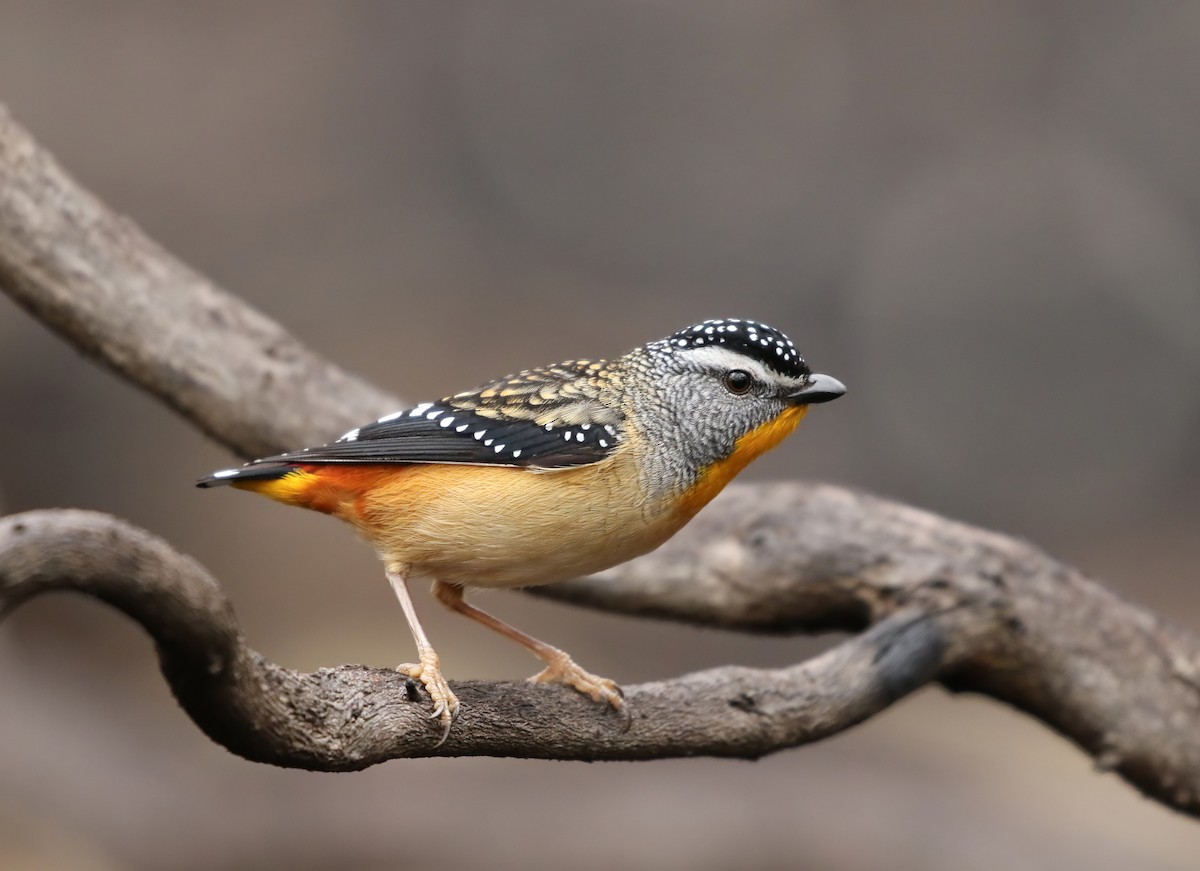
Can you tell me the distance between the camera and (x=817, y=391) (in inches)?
191

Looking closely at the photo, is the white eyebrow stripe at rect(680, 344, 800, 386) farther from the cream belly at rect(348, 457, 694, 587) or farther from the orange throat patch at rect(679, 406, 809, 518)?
the cream belly at rect(348, 457, 694, 587)

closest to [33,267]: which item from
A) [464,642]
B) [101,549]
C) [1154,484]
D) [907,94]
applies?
[101,549]

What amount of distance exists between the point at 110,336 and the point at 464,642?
695 centimetres

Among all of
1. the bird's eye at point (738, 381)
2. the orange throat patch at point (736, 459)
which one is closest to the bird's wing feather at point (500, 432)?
the orange throat patch at point (736, 459)

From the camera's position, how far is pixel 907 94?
555 inches

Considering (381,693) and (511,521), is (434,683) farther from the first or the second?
(511,521)

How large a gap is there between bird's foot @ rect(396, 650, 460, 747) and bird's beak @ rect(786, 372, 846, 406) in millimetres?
1850

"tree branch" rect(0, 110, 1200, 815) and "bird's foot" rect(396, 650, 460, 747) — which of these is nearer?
"bird's foot" rect(396, 650, 460, 747)

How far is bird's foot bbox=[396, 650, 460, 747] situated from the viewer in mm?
3883

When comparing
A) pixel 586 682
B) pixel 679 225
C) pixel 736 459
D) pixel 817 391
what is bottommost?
pixel 586 682

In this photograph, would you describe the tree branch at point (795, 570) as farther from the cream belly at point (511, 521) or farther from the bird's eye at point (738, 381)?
the bird's eye at point (738, 381)

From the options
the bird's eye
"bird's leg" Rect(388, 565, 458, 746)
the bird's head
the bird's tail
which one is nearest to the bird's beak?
the bird's head

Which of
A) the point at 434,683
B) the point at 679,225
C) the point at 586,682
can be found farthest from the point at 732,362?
the point at 679,225

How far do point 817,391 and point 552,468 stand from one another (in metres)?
1.16
